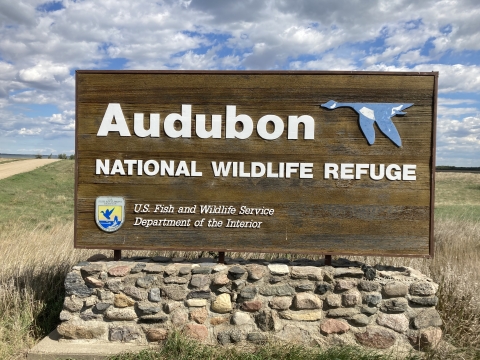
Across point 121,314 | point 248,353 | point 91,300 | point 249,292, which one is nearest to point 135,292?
point 121,314

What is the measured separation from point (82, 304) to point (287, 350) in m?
2.30

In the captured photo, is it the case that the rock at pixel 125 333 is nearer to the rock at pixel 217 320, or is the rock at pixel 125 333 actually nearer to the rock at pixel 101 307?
the rock at pixel 101 307

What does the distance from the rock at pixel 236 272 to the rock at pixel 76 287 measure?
157 cm

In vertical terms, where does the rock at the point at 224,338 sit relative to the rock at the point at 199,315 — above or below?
below

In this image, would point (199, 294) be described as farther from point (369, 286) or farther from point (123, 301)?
point (369, 286)

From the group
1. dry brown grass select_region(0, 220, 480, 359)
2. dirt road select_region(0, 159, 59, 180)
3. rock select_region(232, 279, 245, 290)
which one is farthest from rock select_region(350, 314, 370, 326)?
dirt road select_region(0, 159, 59, 180)

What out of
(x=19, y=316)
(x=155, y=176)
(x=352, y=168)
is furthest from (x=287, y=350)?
(x=19, y=316)

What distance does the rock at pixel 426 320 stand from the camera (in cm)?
434

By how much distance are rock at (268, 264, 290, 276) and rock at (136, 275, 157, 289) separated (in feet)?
4.28

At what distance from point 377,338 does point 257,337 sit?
4.23 ft

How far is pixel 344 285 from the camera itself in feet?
14.4

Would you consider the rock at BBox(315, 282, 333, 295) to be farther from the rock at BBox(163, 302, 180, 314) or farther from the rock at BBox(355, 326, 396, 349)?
the rock at BBox(163, 302, 180, 314)

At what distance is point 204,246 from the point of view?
457 centimetres

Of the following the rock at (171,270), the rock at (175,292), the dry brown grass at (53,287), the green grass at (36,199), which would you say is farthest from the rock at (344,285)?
the green grass at (36,199)
